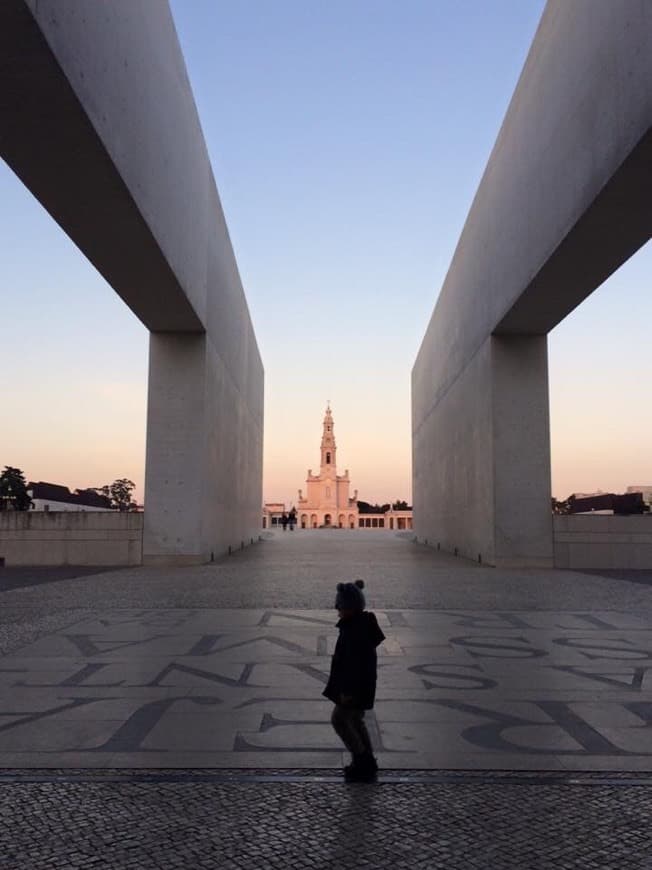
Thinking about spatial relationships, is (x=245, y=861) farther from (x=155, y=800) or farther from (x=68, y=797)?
(x=68, y=797)

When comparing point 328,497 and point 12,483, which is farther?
point 328,497

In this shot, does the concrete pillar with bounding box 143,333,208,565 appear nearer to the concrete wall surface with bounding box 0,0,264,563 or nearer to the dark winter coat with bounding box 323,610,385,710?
the concrete wall surface with bounding box 0,0,264,563

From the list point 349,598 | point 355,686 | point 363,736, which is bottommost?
point 363,736

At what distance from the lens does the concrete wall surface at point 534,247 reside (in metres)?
11.0

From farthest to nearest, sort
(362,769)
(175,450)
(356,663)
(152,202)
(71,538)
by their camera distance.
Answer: (71,538) → (175,450) → (152,202) → (356,663) → (362,769)

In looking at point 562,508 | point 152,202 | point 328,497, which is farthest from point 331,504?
point 152,202

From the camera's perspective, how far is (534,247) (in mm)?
15648

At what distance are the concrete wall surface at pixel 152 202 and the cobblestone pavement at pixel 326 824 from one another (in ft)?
22.7

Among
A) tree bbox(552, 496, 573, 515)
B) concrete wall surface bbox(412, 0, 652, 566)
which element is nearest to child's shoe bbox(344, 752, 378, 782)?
concrete wall surface bbox(412, 0, 652, 566)

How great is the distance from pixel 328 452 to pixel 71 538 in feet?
333

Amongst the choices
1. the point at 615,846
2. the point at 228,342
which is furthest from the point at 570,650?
the point at 228,342

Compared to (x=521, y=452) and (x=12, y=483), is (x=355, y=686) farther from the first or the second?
(x=12, y=483)

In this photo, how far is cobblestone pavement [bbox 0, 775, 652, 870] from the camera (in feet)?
11.4

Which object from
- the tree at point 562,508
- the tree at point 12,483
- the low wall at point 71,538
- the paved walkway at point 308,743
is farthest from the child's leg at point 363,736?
the tree at point 12,483
